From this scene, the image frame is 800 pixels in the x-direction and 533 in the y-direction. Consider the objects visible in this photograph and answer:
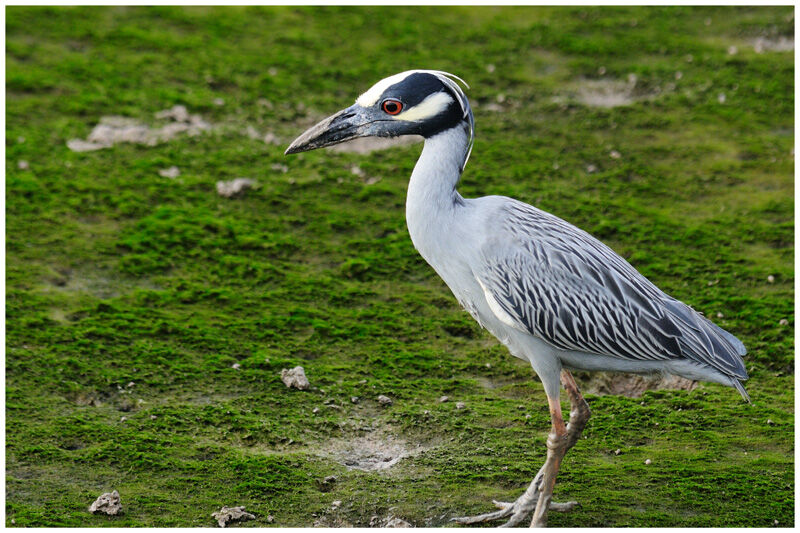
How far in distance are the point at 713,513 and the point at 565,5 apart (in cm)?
833

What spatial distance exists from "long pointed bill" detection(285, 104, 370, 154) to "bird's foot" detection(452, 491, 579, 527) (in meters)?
2.36

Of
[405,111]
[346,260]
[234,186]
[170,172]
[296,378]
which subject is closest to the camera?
[405,111]

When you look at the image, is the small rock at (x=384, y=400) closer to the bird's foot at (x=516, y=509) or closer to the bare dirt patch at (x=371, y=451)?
the bare dirt patch at (x=371, y=451)

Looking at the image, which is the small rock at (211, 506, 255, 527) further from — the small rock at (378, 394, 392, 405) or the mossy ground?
the small rock at (378, 394, 392, 405)

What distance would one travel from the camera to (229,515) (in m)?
5.91

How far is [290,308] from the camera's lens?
26.5 ft

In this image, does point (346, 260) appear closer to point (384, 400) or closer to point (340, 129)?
point (384, 400)

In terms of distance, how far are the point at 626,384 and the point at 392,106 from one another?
9.30 feet

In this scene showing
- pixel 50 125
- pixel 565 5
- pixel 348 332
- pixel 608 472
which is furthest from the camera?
pixel 565 5

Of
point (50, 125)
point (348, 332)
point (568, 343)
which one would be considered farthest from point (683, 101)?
point (50, 125)

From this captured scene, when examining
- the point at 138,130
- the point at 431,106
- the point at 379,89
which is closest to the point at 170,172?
the point at 138,130

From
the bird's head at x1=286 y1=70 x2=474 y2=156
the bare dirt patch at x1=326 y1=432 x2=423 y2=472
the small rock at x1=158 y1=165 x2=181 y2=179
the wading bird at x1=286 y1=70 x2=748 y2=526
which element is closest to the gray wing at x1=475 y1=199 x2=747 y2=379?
the wading bird at x1=286 y1=70 x2=748 y2=526

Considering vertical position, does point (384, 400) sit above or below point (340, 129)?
below

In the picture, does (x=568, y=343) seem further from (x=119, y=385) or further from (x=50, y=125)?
(x=50, y=125)
